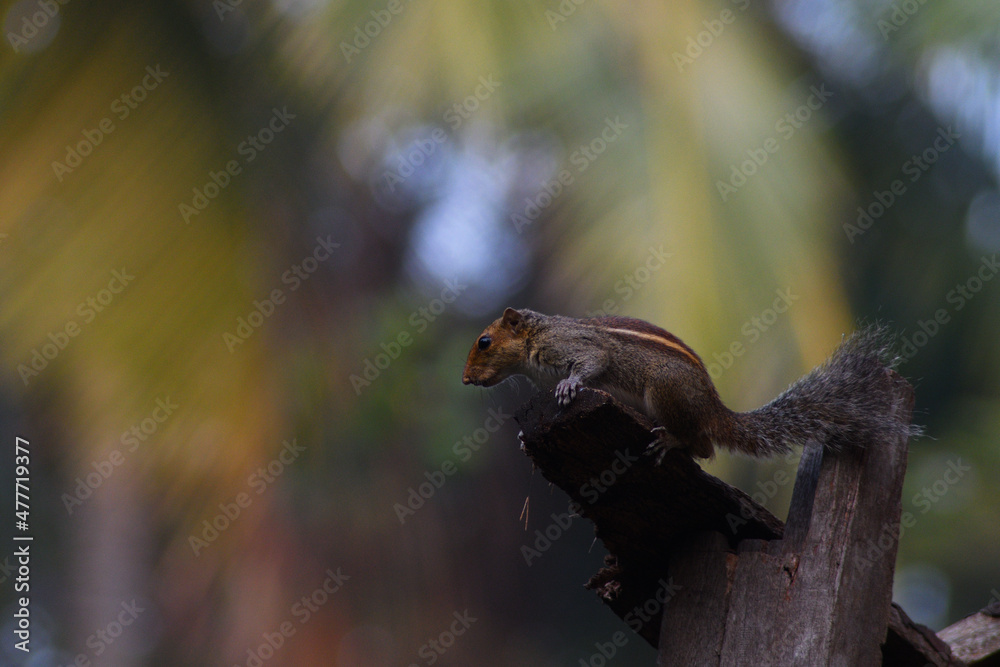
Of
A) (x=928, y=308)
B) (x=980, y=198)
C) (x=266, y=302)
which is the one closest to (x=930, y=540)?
(x=928, y=308)

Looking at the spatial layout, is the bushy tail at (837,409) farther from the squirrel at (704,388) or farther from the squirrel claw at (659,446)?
the squirrel claw at (659,446)

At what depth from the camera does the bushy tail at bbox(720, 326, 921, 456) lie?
2.76 m

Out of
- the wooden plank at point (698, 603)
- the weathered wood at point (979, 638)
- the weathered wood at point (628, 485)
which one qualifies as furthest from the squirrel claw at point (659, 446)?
the weathered wood at point (979, 638)

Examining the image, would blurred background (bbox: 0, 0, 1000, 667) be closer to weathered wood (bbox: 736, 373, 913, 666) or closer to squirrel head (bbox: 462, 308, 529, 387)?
squirrel head (bbox: 462, 308, 529, 387)

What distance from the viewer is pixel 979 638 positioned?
3.21 metres

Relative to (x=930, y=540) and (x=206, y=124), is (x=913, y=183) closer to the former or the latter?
(x=930, y=540)

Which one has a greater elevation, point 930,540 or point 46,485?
point 930,540

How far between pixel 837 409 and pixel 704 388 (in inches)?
16.5

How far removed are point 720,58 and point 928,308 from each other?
230 inches

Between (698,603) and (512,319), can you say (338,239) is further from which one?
(698,603)

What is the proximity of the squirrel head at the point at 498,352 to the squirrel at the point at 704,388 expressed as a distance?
3.5 inches

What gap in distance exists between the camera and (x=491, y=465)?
9594mm

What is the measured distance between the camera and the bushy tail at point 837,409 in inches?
109

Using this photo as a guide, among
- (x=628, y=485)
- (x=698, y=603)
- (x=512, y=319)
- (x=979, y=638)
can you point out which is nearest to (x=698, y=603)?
(x=698, y=603)
